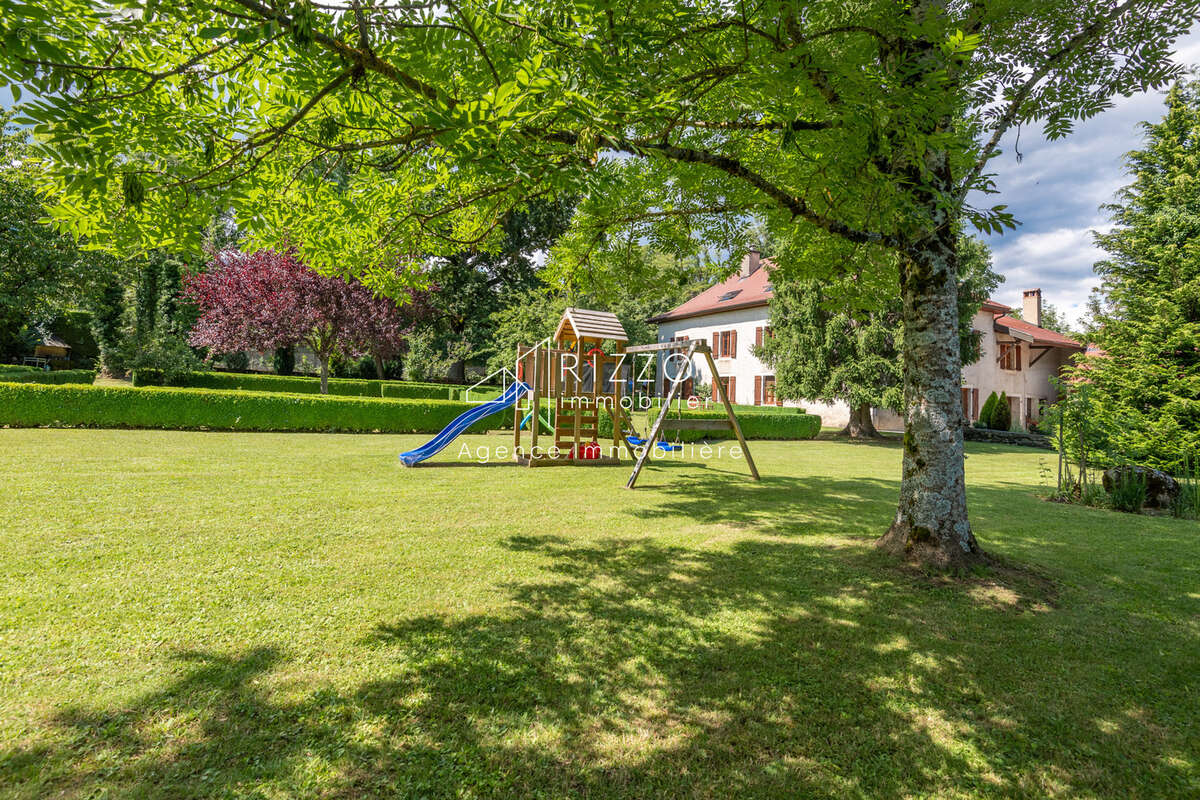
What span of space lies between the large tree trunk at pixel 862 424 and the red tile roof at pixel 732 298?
875 centimetres

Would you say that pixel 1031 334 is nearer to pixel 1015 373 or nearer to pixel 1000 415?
pixel 1015 373

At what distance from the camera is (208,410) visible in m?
14.6

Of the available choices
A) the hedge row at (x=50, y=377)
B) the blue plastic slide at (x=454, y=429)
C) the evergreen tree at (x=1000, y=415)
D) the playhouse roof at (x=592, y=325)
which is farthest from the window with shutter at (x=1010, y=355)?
the hedge row at (x=50, y=377)

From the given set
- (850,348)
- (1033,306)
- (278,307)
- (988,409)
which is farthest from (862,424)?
(278,307)

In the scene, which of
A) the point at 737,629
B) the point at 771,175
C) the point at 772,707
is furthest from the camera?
the point at 771,175

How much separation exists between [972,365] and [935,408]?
26.9 metres

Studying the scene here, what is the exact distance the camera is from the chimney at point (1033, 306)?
34.2m

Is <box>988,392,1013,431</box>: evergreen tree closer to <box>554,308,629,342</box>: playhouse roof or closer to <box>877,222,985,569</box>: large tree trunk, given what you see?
<box>554,308,629,342</box>: playhouse roof

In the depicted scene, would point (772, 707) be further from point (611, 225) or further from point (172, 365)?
point (172, 365)

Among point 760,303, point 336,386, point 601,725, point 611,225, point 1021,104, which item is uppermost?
point 760,303

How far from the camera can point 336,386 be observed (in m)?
27.9

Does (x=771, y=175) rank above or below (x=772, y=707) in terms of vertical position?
above

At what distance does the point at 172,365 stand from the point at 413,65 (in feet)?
79.7

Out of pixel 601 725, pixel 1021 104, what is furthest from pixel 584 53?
pixel 1021 104
